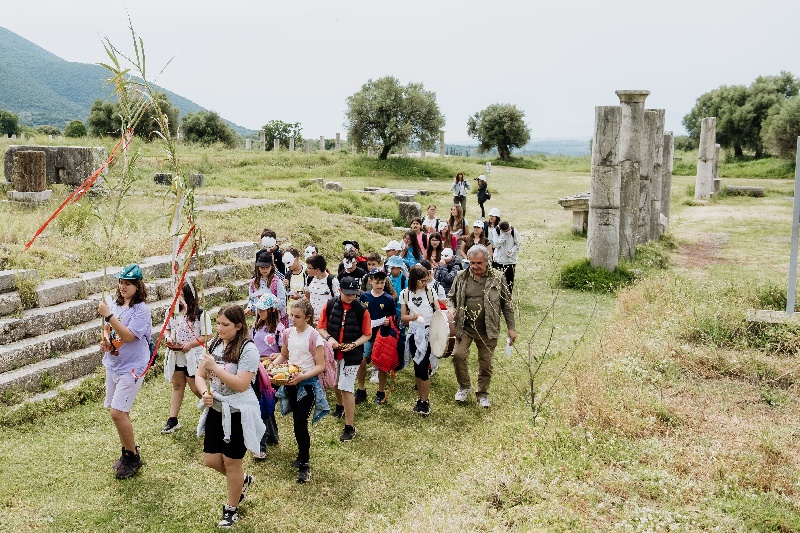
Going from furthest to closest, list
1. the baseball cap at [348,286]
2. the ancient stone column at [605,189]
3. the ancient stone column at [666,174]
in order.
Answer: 1. the ancient stone column at [666,174]
2. the ancient stone column at [605,189]
3. the baseball cap at [348,286]

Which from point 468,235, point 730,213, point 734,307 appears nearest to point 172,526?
point 468,235

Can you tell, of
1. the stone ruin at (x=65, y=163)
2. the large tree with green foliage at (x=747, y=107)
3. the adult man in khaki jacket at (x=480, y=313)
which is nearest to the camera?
the adult man in khaki jacket at (x=480, y=313)

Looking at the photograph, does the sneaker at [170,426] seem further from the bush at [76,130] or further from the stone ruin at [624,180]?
the bush at [76,130]

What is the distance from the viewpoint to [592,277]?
14375 millimetres

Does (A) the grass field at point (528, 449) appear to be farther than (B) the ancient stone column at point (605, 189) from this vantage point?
No

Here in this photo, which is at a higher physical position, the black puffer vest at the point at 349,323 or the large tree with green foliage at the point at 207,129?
the large tree with green foliage at the point at 207,129

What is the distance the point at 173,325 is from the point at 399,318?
241cm

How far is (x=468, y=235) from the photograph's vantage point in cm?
1142

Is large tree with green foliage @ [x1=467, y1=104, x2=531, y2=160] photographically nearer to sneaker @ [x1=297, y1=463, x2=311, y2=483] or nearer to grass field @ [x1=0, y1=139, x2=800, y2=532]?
grass field @ [x1=0, y1=139, x2=800, y2=532]

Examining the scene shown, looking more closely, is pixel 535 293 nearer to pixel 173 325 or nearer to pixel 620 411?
pixel 620 411

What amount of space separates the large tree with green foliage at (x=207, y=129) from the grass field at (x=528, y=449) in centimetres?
3846

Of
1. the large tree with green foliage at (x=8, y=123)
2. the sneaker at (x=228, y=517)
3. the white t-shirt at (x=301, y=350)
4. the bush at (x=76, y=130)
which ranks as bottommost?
the sneaker at (x=228, y=517)

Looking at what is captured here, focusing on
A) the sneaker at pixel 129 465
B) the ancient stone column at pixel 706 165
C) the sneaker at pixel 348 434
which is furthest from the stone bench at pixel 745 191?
the sneaker at pixel 129 465

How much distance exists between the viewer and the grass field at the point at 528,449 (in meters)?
5.34
